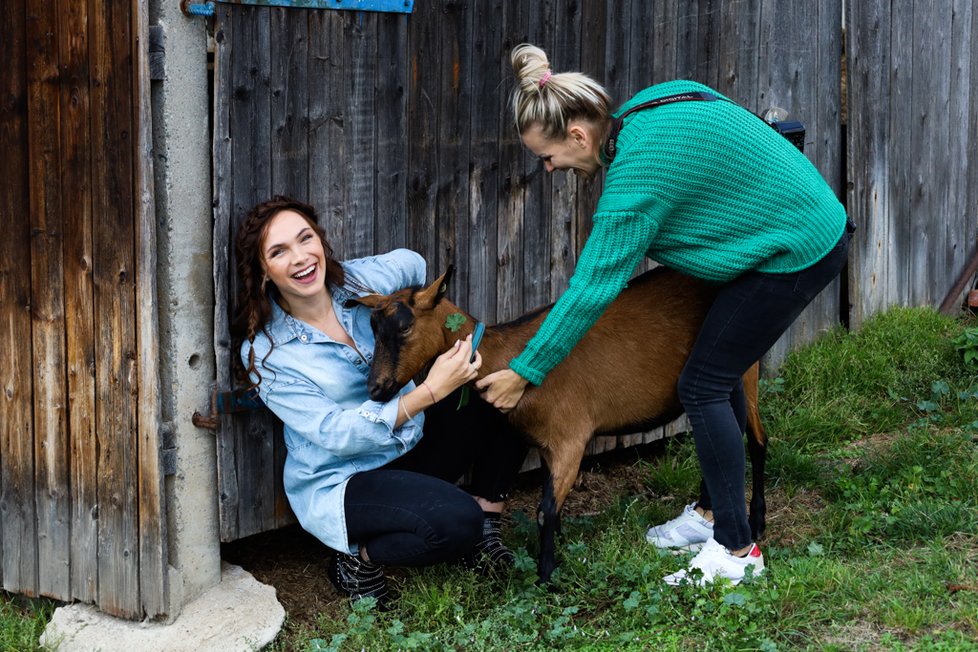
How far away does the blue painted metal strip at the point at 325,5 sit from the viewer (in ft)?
13.5

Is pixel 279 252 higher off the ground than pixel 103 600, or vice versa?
pixel 279 252

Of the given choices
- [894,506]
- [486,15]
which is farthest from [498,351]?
[894,506]

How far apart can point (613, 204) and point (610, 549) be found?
152 cm

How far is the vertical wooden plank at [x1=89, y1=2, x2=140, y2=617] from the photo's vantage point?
4137mm

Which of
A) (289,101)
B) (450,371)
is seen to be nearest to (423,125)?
(289,101)

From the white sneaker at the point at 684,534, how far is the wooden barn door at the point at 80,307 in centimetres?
208

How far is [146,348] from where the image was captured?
4.24m

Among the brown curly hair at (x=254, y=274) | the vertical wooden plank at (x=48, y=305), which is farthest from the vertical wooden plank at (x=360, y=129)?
the vertical wooden plank at (x=48, y=305)

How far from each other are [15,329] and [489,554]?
214cm

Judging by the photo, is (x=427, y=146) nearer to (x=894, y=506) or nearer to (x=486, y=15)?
(x=486, y=15)

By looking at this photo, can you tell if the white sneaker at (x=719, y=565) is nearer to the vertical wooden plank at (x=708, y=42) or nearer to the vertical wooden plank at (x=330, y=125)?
the vertical wooden plank at (x=330, y=125)

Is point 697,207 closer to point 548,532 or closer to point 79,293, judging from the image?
point 548,532

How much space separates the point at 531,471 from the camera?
6.10m

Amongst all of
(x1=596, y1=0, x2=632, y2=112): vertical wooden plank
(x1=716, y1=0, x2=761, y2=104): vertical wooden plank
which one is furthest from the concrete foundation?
(x1=716, y1=0, x2=761, y2=104): vertical wooden plank
